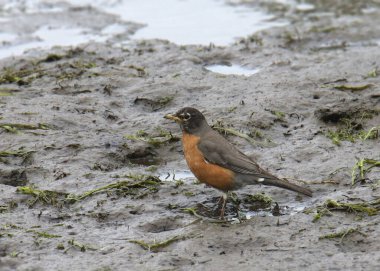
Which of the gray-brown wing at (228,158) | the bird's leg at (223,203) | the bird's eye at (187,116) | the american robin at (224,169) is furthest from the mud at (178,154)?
the bird's eye at (187,116)

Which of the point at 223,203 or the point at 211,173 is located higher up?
the point at 211,173

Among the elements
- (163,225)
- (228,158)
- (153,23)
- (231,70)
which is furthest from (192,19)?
(163,225)

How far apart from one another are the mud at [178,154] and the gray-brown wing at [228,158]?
0.39 meters

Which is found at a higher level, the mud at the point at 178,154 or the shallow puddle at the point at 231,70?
the mud at the point at 178,154

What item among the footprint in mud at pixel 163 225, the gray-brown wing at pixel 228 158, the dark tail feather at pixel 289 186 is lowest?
the footprint in mud at pixel 163 225

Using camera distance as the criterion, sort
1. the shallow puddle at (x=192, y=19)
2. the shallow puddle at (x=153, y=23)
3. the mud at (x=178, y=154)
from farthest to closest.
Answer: the shallow puddle at (x=192, y=19), the shallow puddle at (x=153, y=23), the mud at (x=178, y=154)

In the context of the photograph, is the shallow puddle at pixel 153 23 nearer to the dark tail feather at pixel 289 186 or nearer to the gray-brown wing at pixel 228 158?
the gray-brown wing at pixel 228 158

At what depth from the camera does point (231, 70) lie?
39.2ft

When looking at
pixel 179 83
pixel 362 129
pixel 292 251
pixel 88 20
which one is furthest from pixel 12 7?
pixel 292 251

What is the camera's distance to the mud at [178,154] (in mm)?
6504

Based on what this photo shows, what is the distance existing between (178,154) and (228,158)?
150 cm

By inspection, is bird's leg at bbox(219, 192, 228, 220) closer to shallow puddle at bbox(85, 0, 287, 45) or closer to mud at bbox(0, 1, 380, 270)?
mud at bbox(0, 1, 380, 270)

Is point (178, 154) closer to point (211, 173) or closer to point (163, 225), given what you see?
point (211, 173)

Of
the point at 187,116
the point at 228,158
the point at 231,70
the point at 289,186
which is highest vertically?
the point at 187,116
